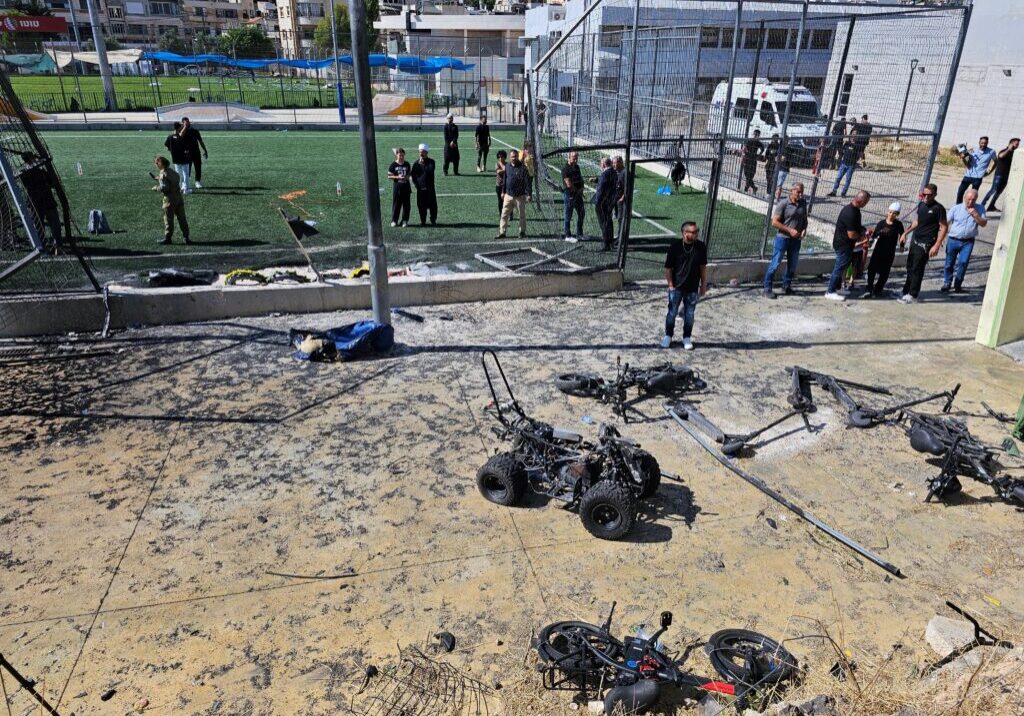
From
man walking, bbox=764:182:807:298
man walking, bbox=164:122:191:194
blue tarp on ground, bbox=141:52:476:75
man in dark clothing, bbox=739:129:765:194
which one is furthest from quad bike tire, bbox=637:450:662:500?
blue tarp on ground, bbox=141:52:476:75

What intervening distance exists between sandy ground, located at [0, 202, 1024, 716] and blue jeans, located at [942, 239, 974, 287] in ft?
10.9

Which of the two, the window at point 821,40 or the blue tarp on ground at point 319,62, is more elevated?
the window at point 821,40

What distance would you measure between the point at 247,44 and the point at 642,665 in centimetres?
4666

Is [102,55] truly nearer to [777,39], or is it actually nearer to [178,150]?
[178,150]

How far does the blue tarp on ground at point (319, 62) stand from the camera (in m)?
36.4

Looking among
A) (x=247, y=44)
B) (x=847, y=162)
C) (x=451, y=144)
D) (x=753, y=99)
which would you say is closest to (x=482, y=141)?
(x=451, y=144)

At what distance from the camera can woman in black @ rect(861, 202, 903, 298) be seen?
1130 cm

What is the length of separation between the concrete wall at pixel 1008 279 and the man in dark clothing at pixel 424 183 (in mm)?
9568

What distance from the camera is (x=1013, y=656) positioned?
407 centimetres

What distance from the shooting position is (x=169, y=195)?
12484 mm

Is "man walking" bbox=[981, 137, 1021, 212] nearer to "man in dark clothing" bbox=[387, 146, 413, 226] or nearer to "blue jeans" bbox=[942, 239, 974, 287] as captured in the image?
"blue jeans" bbox=[942, 239, 974, 287]

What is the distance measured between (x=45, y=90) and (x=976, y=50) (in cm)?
4201

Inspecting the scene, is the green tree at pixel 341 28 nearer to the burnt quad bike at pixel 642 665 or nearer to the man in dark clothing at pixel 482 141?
the man in dark clothing at pixel 482 141

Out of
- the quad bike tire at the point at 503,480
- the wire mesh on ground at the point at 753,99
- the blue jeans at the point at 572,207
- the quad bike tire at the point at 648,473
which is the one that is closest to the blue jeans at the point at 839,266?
the wire mesh on ground at the point at 753,99
